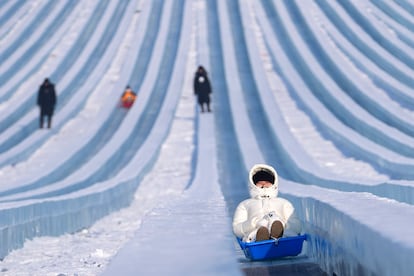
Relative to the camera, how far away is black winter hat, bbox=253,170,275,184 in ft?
16.5

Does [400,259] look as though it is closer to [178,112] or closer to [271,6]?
[178,112]

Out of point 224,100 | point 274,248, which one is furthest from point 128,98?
point 274,248

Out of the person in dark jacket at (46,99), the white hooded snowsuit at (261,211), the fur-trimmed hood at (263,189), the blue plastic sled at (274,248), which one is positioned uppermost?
the person in dark jacket at (46,99)

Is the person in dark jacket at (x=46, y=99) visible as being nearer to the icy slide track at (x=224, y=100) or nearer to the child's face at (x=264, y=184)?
the icy slide track at (x=224, y=100)

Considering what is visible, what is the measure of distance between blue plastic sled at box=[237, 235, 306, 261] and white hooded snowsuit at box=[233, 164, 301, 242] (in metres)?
0.10

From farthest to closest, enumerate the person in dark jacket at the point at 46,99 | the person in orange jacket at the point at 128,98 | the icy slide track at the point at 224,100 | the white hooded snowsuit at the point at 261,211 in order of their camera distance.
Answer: the person in orange jacket at the point at 128,98, the person in dark jacket at the point at 46,99, the icy slide track at the point at 224,100, the white hooded snowsuit at the point at 261,211

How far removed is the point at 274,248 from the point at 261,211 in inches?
13.1

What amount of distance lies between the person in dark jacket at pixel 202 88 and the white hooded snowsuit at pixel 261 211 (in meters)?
12.5

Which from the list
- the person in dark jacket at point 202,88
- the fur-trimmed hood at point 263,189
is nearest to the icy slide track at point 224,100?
the fur-trimmed hood at point 263,189

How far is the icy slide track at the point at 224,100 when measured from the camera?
9.35 meters

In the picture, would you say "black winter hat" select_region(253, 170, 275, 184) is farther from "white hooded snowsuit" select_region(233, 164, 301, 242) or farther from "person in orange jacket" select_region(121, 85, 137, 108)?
"person in orange jacket" select_region(121, 85, 137, 108)

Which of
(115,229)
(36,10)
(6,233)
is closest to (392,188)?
(115,229)

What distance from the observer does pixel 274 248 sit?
4.62 metres

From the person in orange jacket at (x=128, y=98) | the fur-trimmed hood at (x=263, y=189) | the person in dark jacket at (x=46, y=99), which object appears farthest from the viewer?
the person in orange jacket at (x=128, y=98)
